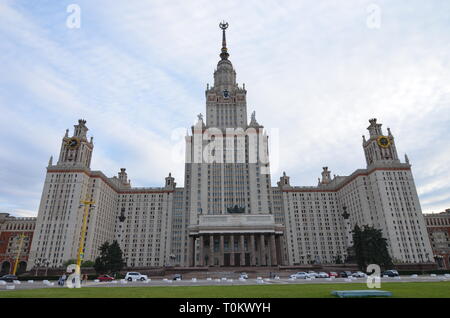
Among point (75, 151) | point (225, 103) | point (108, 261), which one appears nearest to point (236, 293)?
point (108, 261)

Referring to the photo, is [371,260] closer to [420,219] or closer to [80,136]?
[420,219]

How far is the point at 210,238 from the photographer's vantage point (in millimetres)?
93688

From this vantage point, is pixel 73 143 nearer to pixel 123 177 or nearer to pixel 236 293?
pixel 123 177

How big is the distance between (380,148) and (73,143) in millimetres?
118633

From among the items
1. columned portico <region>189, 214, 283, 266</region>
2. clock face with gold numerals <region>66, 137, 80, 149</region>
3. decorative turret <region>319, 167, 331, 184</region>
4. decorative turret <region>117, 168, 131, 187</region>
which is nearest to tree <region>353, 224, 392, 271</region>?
columned portico <region>189, 214, 283, 266</region>

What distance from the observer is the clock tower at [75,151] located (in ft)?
354

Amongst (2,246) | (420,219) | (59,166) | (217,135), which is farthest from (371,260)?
(2,246)

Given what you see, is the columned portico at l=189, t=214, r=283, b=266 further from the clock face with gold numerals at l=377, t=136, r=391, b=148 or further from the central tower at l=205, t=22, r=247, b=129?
the clock face with gold numerals at l=377, t=136, r=391, b=148

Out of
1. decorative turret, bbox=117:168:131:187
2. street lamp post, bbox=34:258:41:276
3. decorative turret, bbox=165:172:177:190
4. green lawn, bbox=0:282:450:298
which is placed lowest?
green lawn, bbox=0:282:450:298

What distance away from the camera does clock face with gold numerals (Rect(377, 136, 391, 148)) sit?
111500mm

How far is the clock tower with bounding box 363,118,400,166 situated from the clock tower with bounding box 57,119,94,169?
110858mm

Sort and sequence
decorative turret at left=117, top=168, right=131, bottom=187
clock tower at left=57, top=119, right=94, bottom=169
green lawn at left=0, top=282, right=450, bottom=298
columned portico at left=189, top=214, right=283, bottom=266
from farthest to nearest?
1. decorative turret at left=117, top=168, right=131, bottom=187
2. clock tower at left=57, top=119, right=94, bottom=169
3. columned portico at left=189, top=214, right=283, bottom=266
4. green lawn at left=0, top=282, right=450, bottom=298

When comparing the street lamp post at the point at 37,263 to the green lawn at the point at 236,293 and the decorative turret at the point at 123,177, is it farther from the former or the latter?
the green lawn at the point at 236,293

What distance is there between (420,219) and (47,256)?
124 m
